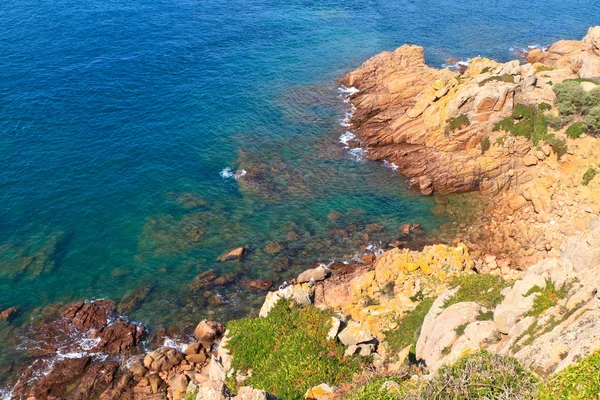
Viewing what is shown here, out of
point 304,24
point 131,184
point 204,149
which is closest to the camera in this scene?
point 131,184

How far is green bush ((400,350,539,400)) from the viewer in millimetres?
19344

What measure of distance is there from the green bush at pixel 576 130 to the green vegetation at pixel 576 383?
161 feet

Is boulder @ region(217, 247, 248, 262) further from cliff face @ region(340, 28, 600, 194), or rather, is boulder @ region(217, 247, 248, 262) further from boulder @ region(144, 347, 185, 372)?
cliff face @ region(340, 28, 600, 194)

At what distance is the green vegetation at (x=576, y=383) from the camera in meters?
17.0

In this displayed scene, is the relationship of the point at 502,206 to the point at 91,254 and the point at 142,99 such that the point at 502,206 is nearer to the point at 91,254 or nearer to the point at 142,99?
the point at 91,254

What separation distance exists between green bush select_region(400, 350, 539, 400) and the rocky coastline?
0.25m

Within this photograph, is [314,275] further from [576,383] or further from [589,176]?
[589,176]

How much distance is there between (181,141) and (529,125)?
174ft

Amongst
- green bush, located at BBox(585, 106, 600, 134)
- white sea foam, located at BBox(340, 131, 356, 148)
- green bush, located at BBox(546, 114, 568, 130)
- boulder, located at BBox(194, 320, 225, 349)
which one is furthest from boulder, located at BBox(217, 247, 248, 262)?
green bush, located at BBox(585, 106, 600, 134)

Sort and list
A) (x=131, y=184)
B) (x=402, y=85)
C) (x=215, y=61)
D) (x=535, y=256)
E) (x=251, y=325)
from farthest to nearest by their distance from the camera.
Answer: (x=215, y=61) < (x=402, y=85) < (x=131, y=184) < (x=535, y=256) < (x=251, y=325)

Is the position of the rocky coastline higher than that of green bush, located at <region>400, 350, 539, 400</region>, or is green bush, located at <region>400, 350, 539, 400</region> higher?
green bush, located at <region>400, 350, 539, 400</region>

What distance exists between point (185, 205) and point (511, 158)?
46018 millimetres

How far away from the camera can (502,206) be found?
2338 inches

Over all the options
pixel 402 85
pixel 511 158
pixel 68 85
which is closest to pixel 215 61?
pixel 68 85
